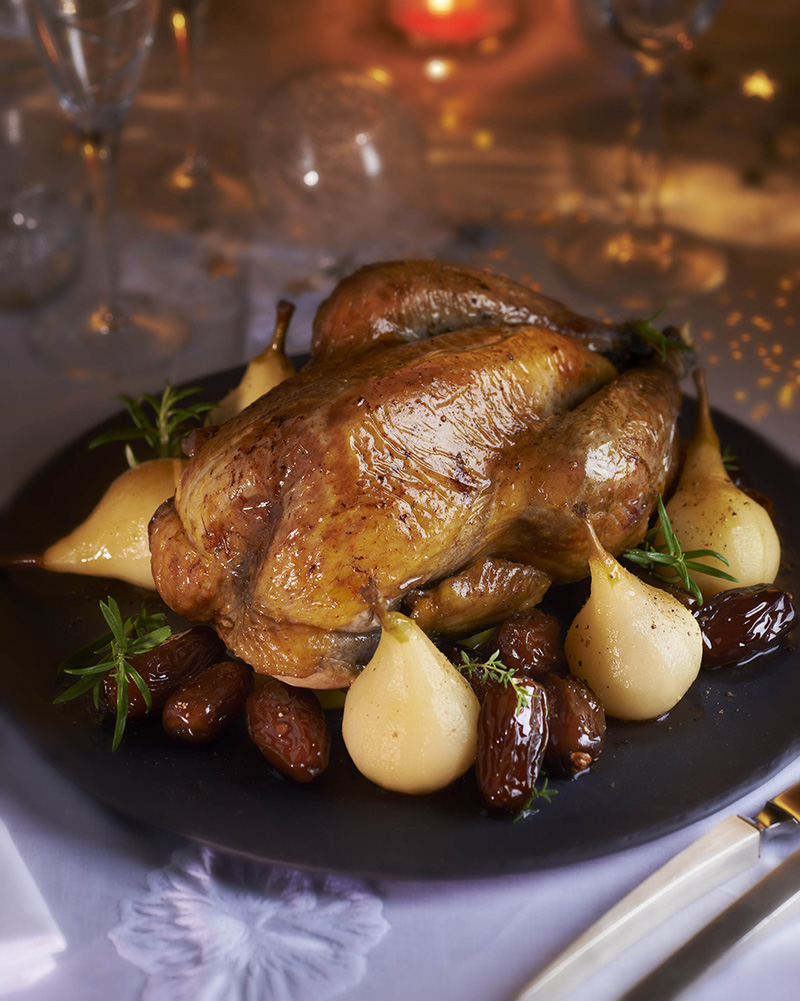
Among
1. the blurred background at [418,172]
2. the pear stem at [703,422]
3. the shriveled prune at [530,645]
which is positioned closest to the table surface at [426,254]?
the blurred background at [418,172]

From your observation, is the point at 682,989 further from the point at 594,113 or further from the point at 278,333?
the point at 594,113

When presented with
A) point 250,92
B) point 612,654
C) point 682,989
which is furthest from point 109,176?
point 682,989

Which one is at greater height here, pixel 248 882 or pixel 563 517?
pixel 563 517

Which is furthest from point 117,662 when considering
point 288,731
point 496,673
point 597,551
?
point 597,551

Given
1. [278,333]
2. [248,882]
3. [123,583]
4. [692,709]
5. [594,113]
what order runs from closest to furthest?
[248,882] → [692,709] → [123,583] → [278,333] → [594,113]

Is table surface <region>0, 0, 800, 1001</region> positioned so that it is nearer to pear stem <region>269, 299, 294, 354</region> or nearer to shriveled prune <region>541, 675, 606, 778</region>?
shriveled prune <region>541, 675, 606, 778</region>

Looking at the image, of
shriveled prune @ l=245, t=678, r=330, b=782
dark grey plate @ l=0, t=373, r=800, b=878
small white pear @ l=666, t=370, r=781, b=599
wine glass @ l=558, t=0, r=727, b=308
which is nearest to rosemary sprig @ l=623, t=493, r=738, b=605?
small white pear @ l=666, t=370, r=781, b=599

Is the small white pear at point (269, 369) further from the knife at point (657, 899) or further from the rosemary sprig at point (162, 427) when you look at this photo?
the knife at point (657, 899)
